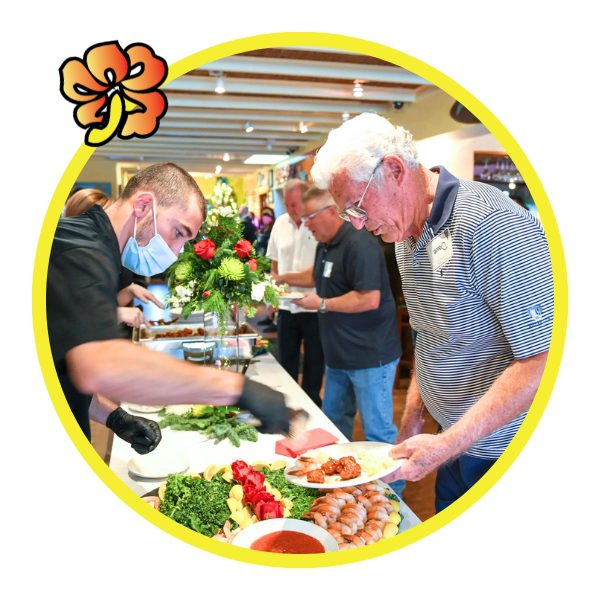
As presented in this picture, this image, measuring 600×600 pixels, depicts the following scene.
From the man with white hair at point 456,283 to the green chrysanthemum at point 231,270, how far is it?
0.88 m

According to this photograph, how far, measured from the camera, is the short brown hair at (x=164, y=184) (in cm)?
161

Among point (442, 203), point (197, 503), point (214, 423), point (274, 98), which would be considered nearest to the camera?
point (442, 203)

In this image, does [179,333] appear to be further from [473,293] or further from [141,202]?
[473,293]

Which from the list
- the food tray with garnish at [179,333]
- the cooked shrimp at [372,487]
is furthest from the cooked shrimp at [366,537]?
the food tray with garnish at [179,333]

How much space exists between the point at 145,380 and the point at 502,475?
2.86 ft

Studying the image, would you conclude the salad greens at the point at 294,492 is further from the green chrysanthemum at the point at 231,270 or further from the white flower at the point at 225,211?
the white flower at the point at 225,211

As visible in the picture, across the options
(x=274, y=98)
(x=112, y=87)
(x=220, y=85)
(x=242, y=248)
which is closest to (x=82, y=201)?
(x=242, y=248)

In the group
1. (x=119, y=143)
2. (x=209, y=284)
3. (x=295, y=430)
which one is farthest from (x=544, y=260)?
(x=119, y=143)

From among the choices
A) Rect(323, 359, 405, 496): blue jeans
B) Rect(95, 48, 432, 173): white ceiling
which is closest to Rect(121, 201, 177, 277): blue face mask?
Rect(323, 359, 405, 496): blue jeans

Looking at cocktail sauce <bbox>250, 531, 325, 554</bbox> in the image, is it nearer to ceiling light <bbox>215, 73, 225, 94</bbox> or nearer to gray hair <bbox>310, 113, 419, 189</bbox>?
gray hair <bbox>310, 113, 419, 189</bbox>

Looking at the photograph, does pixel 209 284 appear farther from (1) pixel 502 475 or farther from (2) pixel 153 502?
(1) pixel 502 475

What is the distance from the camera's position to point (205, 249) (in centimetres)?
234

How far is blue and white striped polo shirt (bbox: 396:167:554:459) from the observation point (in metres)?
1.25

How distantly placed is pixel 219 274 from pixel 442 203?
1184 mm
